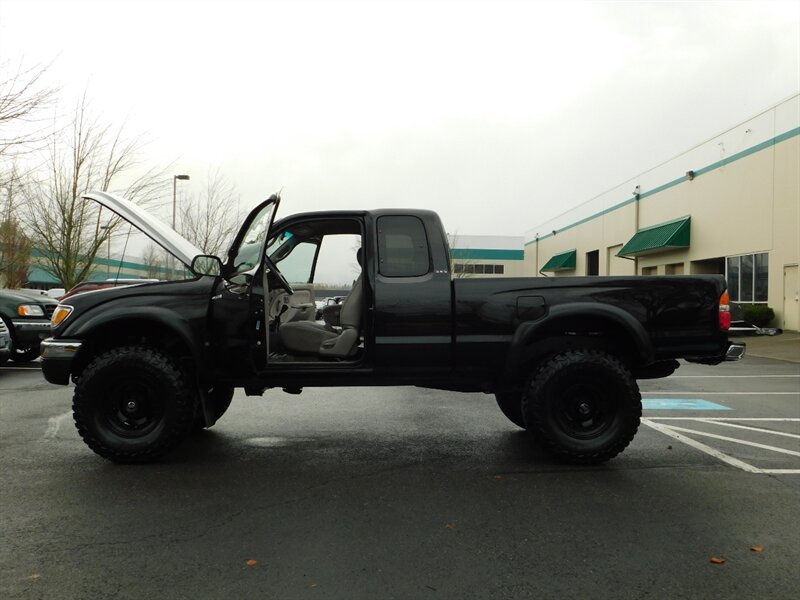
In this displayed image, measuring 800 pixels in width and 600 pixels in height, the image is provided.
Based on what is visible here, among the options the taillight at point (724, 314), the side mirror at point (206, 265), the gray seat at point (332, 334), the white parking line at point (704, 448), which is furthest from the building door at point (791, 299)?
the side mirror at point (206, 265)

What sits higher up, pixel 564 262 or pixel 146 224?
pixel 564 262

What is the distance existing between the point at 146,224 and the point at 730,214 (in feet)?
72.7

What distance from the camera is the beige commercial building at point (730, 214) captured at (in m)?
19.0

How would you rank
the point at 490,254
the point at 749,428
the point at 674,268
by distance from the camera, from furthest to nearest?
the point at 490,254, the point at 674,268, the point at 749,428

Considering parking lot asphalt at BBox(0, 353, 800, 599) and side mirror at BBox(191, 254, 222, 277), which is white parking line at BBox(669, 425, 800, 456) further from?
side mirror at BBox(191, 254, 222, 277)

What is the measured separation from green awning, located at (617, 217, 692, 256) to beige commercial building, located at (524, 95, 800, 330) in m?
0.04

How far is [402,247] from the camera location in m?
5.21

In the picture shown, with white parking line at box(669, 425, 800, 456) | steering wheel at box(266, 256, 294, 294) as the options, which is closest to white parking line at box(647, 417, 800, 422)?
white parking line at box(669, 425, 800, 456)

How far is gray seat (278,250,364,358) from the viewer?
5.36 meters

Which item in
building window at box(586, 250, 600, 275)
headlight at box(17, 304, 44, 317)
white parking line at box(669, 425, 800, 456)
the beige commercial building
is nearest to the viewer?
white parking line at box(669, 425, 800, 456)

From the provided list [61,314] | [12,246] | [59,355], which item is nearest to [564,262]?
[12,246]

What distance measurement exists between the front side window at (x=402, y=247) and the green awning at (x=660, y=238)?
2250 cm

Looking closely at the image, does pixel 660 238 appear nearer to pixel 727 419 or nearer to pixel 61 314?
pixel 727 419

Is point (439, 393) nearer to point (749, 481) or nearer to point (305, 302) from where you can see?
point (305, 302)
